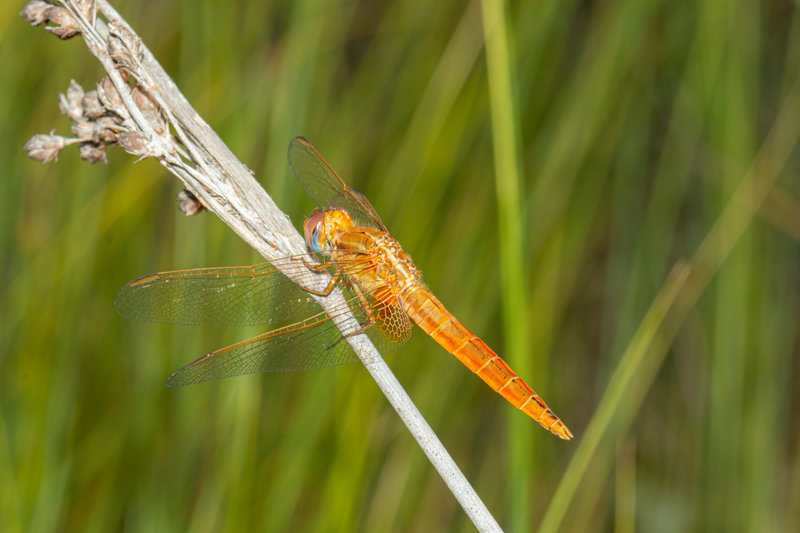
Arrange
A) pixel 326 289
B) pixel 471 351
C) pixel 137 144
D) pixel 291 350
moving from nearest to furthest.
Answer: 1. pixel 137 144
2. pixel 326 289
3. pixel 291 350
4. pixel 471 351

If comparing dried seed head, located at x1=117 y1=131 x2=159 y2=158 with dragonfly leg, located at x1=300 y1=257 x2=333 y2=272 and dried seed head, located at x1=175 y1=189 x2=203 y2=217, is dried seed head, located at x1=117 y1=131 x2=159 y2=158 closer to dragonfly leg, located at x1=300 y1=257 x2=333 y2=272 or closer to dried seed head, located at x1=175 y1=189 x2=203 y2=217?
dried seed head, located at x1=175 y1=189 x2=203 y2=217

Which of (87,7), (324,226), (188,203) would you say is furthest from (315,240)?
(87,7)

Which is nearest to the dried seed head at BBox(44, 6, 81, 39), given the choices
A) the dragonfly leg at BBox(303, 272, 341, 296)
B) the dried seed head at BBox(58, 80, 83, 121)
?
the dried seed head at BBox(58, 80, 83, 121)

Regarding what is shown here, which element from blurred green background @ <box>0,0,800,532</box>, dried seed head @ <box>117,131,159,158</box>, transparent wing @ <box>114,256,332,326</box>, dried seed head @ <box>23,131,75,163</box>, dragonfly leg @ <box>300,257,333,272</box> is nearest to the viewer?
dried seed head @ <box>117,131,159,158</box>

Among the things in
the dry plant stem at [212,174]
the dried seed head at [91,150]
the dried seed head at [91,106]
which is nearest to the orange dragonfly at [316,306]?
the dry plant stem at [212,174]

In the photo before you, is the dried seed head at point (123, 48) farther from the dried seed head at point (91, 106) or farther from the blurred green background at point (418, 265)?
the blurred green background at point (418, 265)

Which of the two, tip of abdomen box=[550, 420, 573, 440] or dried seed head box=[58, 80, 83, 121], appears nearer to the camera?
dried seed head box=[58, 80, 83, 121]

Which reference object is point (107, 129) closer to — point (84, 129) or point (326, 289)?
point (84, 129)
